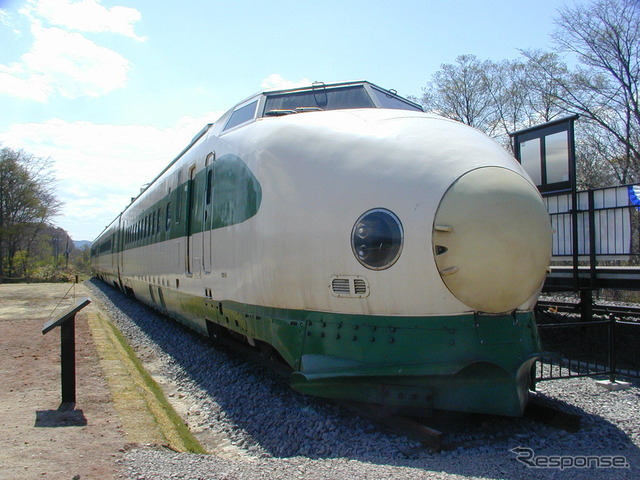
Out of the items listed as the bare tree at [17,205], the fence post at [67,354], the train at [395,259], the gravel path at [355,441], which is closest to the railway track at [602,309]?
the gravel path at [355,441]

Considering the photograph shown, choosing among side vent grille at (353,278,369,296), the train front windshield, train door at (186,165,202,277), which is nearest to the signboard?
the train front windshield

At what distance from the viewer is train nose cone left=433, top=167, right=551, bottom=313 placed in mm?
3641

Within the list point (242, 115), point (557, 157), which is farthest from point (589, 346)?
point (242, 115)

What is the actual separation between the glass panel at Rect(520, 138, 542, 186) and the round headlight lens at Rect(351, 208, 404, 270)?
217 inches

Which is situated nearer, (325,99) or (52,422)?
(52,422)

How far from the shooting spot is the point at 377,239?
155 inches

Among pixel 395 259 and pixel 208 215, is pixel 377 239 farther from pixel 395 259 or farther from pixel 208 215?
pixel 208 215

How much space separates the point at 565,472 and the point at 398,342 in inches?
53.1

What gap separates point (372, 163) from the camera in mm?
4070

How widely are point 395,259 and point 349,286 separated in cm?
46

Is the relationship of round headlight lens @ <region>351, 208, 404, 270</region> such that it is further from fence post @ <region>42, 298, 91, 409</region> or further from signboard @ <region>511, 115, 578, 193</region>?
signboard @ <region>511, 115, 578, 193</region>

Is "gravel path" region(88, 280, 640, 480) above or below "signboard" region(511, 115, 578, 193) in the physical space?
below

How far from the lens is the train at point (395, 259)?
371 cm

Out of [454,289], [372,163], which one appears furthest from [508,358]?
[372,163]
